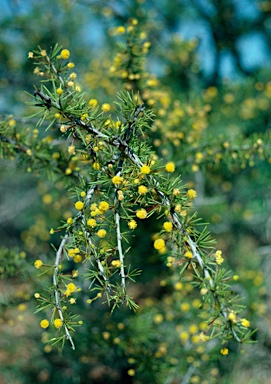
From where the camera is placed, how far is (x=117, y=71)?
7.30 feet

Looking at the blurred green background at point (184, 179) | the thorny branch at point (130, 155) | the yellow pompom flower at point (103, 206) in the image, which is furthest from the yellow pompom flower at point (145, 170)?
the blurred green background at point (184, 179)

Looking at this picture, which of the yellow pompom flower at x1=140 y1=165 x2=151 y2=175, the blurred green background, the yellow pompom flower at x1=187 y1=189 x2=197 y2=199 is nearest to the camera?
the yellow pompom flower at x1=140 y1=165 x2=151 y2=175

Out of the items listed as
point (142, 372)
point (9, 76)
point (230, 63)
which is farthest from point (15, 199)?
point (230, 63)

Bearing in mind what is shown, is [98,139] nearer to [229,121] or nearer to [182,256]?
[182,256]

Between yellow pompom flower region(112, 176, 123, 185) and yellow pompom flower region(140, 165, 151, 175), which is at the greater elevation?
yellow pompom flower region(140, 165, 151, 175)

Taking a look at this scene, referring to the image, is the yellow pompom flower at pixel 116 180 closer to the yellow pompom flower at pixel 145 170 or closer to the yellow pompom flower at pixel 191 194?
the yellow pompom flower at pixel 145 170

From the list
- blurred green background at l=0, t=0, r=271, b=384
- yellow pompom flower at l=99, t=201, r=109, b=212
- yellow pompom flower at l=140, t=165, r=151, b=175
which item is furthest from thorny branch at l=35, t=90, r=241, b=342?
blurred green background at l=0, t=0, r=271, b=384

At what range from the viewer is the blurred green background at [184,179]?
97.3 inches

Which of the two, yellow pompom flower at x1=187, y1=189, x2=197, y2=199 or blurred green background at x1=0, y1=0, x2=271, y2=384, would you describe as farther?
blurred green background at x1=0, y1=0, x2=271, y2=384

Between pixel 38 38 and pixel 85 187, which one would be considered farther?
pixel 38 38

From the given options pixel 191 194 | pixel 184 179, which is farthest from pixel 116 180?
pixel 184 179

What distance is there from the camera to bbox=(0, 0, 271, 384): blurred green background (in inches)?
97.3

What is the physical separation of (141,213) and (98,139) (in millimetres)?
366

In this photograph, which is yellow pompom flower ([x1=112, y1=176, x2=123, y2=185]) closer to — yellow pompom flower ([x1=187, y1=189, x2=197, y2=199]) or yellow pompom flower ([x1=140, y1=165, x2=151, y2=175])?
yellow pompom flower ([x1=140, y1=165, x2=151, y2=175])
